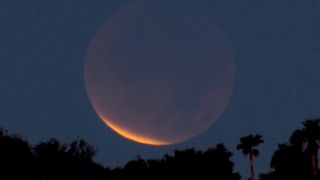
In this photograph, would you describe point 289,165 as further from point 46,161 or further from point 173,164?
point 46,161

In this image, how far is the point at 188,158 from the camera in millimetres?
103938

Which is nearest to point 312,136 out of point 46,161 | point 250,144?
point 250,144

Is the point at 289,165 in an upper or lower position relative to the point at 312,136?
upper

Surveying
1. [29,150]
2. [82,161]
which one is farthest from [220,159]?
[29,150]

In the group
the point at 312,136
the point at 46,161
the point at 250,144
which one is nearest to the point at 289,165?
the point at 250,144

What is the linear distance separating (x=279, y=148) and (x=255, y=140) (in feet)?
29.8

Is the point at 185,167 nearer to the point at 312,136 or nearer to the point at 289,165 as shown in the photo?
the point at 289,165

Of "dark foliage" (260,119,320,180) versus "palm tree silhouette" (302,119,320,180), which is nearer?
"palm tree silhouette" (302,119,320,180)

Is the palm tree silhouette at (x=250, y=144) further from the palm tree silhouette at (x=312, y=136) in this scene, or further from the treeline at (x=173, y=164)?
the palm tree silhouette at (x=312, y=136)

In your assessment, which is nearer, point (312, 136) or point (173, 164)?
point (312, 136)

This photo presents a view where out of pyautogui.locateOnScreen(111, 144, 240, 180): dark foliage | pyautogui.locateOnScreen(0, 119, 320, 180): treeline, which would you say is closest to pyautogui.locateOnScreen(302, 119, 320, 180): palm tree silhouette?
pyautogui.locateOnScreen(0, 119, 320, 180): treeline

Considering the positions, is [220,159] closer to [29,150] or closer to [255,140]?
[255,140]

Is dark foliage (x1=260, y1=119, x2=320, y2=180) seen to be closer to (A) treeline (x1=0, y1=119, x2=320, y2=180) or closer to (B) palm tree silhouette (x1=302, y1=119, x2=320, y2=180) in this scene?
(A) treeline (x1=0, y1=119, x2=320, y2=180)

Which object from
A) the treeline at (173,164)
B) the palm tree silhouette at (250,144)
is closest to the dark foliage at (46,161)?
the treeline at (173,164)
